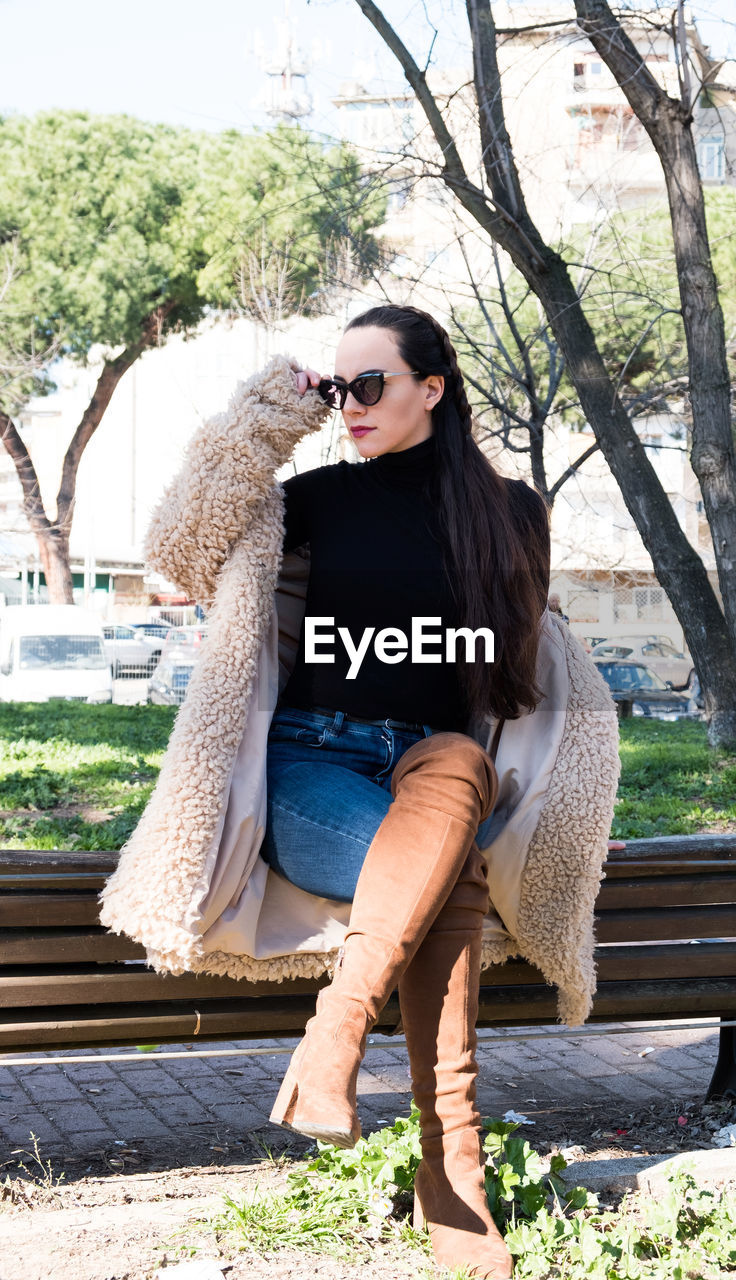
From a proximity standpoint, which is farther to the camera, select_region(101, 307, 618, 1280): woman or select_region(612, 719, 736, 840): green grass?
select_region(612, 719, 736, 840): green grass

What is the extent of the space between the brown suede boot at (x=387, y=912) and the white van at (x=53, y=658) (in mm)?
15878

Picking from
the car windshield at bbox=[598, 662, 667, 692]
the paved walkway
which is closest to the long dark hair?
the paved walkway

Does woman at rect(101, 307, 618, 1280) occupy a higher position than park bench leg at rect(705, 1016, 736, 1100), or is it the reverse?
woman at rect(101, 307, 618, 1280)

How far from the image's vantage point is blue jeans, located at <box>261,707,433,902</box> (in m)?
2.54

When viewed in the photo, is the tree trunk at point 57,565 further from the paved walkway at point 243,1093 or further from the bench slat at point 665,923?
the bench slat at point 665,923

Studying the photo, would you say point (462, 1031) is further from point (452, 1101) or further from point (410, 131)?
point (410, 131)

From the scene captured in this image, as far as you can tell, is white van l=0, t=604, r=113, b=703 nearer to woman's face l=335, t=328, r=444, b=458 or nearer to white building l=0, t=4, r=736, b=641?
white building l=0, t=4, r=736, b=641

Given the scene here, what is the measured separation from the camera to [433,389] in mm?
3006

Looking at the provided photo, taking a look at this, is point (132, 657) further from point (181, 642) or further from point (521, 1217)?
point (521, 1217)

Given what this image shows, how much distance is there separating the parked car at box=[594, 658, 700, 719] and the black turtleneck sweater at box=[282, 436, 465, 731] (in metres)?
17.2

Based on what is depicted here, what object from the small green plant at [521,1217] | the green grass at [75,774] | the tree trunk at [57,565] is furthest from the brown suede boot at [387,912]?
the tree trunk at [57,565]

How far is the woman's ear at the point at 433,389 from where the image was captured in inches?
118

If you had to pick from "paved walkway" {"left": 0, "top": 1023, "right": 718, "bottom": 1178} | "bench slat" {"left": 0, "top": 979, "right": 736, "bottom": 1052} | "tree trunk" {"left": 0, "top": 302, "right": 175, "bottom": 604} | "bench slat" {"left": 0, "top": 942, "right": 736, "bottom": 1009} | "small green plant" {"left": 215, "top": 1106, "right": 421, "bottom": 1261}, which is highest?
"tree trunk" {"left": 0, "top": 302, "right": 175, "bottom": 604}

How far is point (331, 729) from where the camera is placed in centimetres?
278
